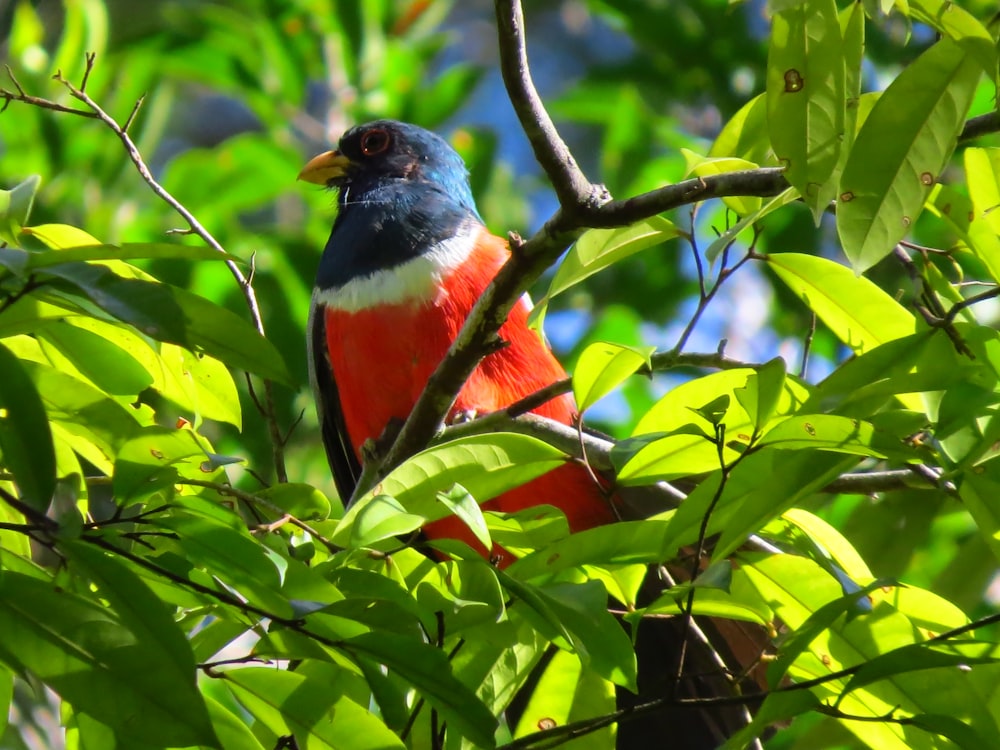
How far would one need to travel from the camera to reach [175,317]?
55.4 inches

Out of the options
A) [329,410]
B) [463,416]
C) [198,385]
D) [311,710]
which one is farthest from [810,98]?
[329,410]

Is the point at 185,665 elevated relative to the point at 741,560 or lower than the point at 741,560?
lower

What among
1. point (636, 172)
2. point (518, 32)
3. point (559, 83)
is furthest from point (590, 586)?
point (559, 83)

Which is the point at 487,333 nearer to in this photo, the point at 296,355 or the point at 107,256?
the point at 107,256

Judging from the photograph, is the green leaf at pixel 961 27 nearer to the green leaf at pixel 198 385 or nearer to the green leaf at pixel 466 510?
the green leaf at pixel 466 510

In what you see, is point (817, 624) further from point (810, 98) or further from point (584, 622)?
point (810, 98)

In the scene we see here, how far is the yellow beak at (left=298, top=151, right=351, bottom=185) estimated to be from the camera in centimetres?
458

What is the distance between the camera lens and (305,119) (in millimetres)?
6109

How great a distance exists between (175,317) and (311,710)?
1.90 ft

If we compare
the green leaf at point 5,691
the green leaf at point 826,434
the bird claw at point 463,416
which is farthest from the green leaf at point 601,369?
the bird claw at point 463,416

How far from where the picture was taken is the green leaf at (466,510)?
4.99 feet

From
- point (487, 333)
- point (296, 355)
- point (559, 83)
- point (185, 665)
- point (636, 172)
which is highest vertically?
point (559, 83)

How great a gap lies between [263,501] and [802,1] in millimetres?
959

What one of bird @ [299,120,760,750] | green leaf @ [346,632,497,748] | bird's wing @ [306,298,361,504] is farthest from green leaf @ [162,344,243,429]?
bird's wing @ [306,298,361,504]
